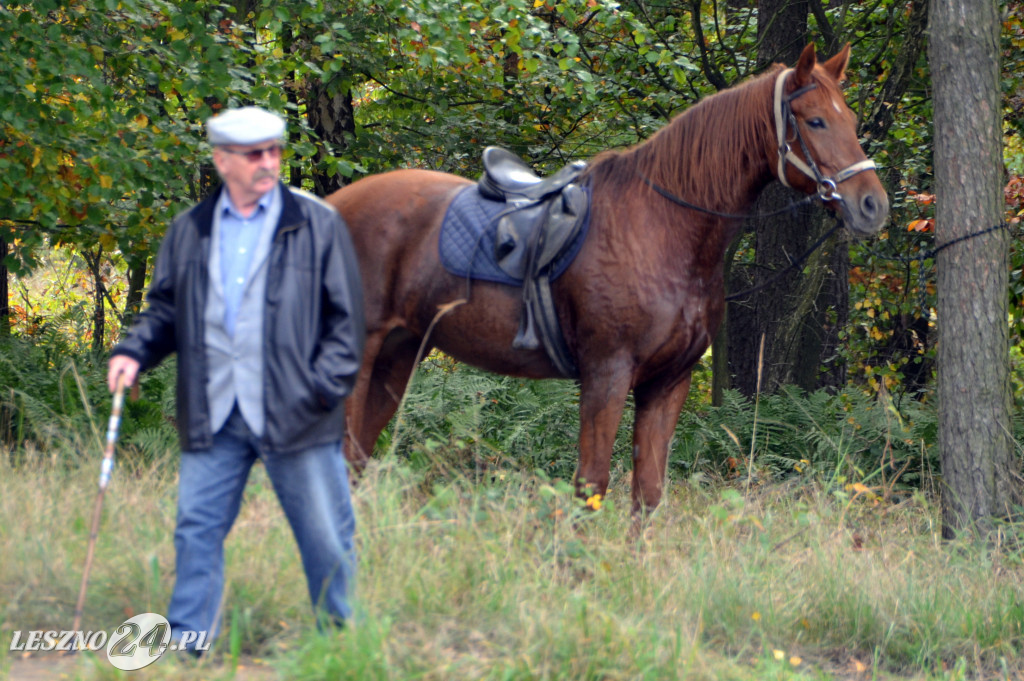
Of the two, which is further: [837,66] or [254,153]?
[837,66]

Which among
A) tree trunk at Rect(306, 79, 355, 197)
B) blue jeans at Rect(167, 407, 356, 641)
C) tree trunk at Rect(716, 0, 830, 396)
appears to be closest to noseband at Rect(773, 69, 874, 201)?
blue jeans at Rect(167, 407, 356, 641)

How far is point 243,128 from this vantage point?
317cm

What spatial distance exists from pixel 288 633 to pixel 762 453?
4962 mm

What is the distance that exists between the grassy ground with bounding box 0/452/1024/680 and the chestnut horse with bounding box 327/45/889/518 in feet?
1.99

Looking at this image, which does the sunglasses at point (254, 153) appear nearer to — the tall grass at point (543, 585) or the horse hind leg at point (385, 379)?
the tall grass at point (543, 585)

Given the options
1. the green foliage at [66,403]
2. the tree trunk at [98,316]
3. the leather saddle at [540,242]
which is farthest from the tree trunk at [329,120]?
the leather saddle at [540,242]

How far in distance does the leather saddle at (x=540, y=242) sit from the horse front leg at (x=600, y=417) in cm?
31

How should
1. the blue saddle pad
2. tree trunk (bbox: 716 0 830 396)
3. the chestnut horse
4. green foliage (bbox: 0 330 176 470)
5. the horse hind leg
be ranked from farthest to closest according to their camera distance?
1. tree trunk (bbox: 716 0 830 396)
2. green foliage (bbox: 0 330 176 470)
3. the horse hind leg
4. the blue saddle pad
5. the chestnut horse

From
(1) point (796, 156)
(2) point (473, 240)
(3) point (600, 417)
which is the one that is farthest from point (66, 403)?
(1) point (796, 156)

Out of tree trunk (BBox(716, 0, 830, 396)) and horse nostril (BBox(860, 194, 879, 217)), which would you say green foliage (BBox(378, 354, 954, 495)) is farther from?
horse nostril (BBox(860, 194, 879, 217))

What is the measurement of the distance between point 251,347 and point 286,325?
0.14 metres

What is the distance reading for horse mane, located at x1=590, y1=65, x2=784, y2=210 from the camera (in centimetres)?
512

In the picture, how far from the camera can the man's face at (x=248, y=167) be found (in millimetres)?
3180

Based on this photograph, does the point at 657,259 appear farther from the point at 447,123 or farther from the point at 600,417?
the point at 447,123
